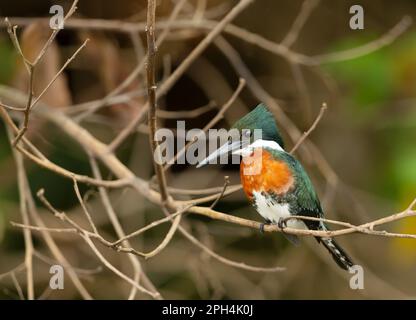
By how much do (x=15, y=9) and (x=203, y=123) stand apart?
1011 mm

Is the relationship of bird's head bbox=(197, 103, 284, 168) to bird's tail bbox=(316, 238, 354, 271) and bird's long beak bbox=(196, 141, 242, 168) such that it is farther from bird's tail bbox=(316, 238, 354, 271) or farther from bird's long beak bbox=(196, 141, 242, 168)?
bird's tail bbox=(316, 238, 354, 271)

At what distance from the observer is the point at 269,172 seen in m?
1.89

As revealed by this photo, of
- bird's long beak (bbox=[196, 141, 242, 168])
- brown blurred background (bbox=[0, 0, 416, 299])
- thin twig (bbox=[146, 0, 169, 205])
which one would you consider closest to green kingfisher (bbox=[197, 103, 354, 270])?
bird's long beak (bbox=[196, 141, 242, 168])

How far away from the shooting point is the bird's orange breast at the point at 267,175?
1882mm

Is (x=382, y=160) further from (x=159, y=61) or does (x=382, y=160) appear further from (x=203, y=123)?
(x=159, y=61)

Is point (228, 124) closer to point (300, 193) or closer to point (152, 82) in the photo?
point (300, 193)

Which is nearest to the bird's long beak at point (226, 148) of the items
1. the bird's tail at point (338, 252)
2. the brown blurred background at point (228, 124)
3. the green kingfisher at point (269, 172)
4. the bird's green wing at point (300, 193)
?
the green kingfisher at point (269, 172)

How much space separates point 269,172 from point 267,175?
0.04 feet

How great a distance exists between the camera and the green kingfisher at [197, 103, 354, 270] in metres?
1.87

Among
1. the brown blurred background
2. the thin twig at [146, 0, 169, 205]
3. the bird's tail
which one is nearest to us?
the thin twig at [146, 0, 169, 205]

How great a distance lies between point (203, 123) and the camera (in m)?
3.43

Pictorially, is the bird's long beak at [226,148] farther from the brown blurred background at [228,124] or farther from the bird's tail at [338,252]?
the brown blurred background at [228,124]
